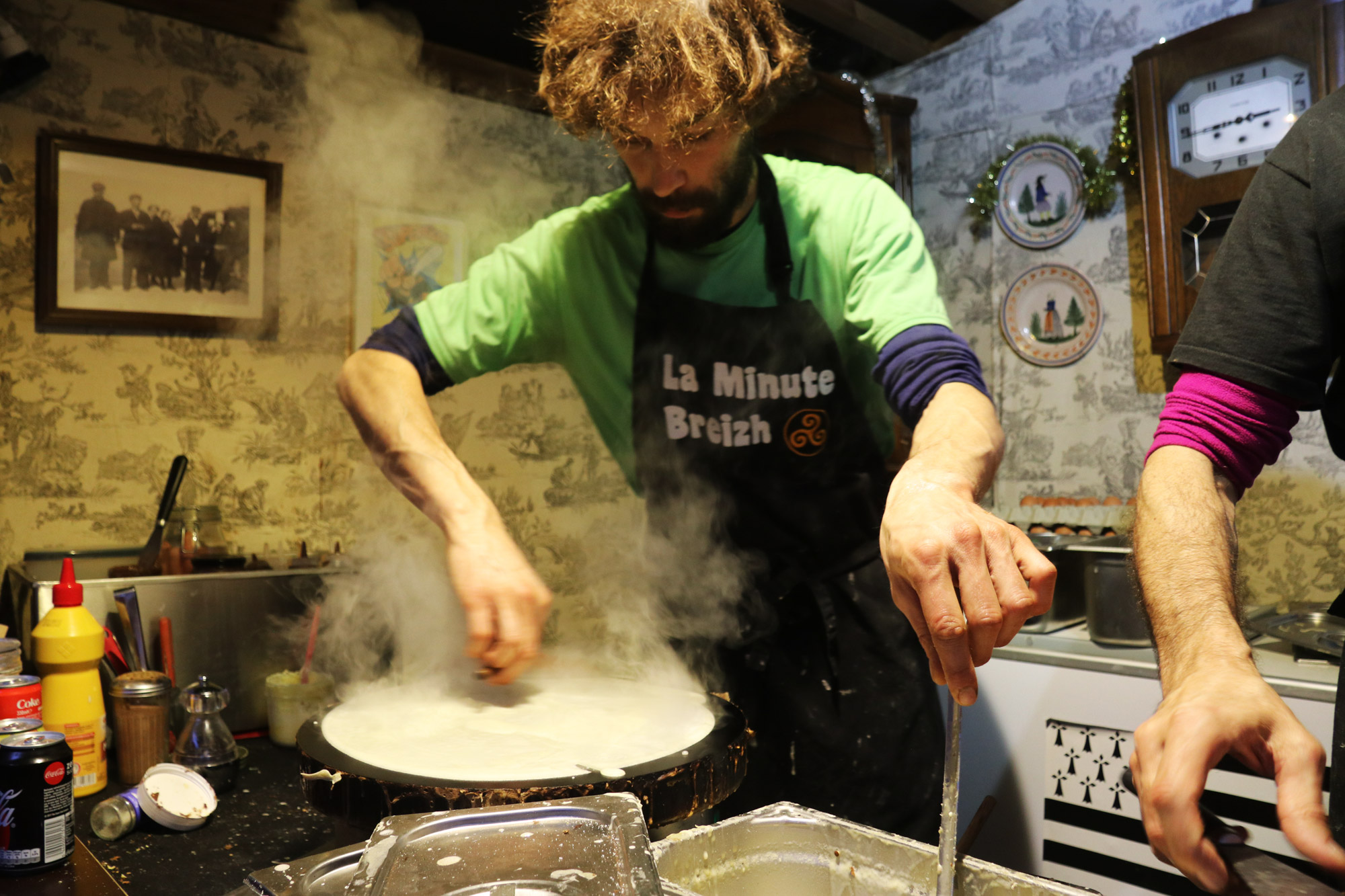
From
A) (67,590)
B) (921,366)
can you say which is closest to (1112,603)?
(921,366)

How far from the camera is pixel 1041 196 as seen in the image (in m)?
2.94

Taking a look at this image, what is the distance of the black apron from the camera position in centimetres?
156

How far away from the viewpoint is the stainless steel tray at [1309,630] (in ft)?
5.74

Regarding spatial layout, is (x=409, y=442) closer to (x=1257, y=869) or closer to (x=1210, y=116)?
(x=1257, y=869)

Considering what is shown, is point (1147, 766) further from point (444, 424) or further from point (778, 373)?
point (444, 424)

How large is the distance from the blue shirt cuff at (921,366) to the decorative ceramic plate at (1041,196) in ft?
6.26

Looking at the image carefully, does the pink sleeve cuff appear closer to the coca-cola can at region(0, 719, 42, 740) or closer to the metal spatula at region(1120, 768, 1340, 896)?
the metal spatula at region(1120, 768, 1340, 896)

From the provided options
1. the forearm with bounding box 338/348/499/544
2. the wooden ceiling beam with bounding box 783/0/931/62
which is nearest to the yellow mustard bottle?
the forearm with bounding box 338/348/499/544

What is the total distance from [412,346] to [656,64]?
0.62 meters

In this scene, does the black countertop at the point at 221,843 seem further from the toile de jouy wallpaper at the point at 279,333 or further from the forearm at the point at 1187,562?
the toile de jouy wallpaper at the point at 279,333

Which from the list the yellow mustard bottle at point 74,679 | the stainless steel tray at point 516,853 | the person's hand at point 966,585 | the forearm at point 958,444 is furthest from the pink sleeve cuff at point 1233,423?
the yellow mustard bottle at point 74,679

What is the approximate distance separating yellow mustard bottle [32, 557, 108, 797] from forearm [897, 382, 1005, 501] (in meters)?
1.43

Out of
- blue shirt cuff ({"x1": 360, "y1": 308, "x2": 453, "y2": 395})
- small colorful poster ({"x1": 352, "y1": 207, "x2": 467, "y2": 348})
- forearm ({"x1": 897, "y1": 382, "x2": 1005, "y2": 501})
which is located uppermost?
small colorful poster ({"x1": 352, "y1": 207, "x2": 467, "y2": 348})

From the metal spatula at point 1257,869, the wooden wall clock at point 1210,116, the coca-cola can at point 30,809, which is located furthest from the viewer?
the wooden wall clock at point 1210,116
